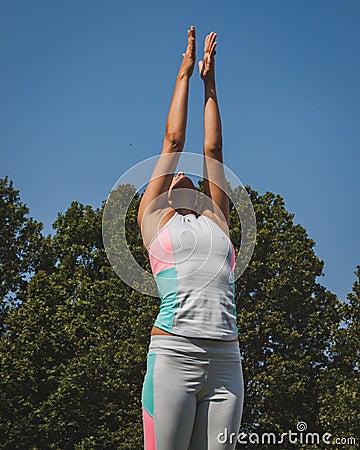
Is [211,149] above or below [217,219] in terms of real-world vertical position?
above

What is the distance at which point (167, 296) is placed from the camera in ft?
7.79

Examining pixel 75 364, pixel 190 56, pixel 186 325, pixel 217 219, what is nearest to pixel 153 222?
pixel 217 219

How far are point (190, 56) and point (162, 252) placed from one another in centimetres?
91

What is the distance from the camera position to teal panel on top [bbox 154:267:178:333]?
7.60 feet

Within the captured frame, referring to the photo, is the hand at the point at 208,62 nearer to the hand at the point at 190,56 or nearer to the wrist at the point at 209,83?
the wrist at the point at 209,83

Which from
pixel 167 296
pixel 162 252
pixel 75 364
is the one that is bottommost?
pixel 167 296

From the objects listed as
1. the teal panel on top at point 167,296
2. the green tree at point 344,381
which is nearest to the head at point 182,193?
the teal panel on top at point 167,296

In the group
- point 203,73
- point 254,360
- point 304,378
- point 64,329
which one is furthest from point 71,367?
point 203,73

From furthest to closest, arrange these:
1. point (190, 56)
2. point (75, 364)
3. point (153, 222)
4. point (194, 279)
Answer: point (75, 364) → point (190, 56) → point (153, 222) → point (194, 279)

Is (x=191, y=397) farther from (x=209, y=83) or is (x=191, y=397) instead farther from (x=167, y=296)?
(x=209, y=83)

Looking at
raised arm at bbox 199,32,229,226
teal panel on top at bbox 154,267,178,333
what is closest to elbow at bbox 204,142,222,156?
raised arm at bbox 199,32,229,226

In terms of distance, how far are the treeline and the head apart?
541 inches

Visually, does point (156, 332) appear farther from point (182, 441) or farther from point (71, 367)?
point (71, 367)

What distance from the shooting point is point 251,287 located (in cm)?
1794
